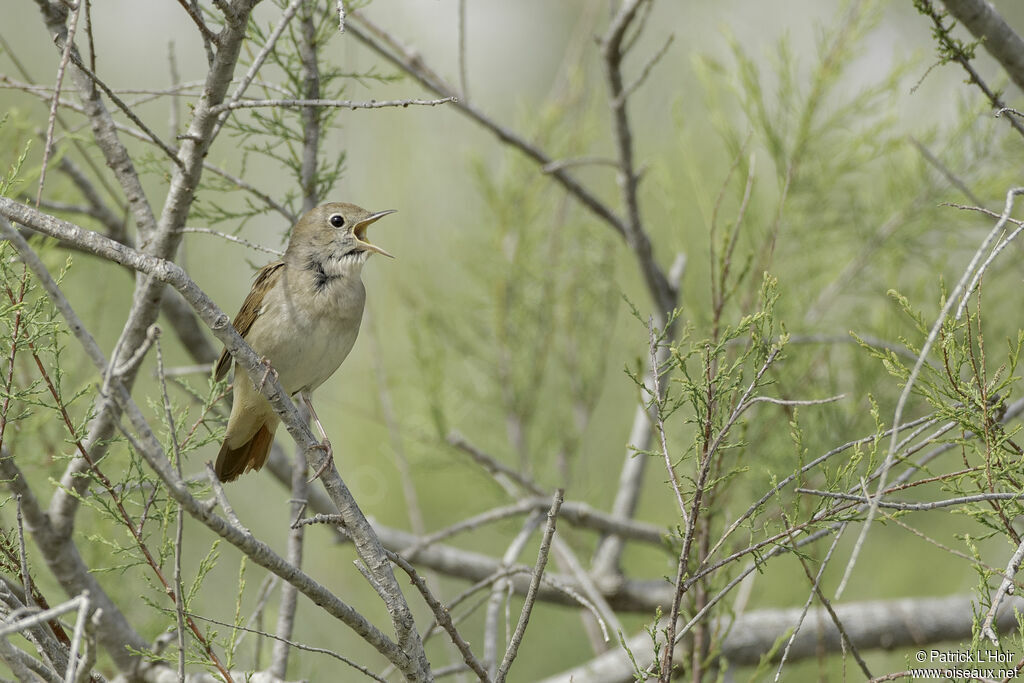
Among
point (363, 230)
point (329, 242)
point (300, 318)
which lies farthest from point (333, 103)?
point (363, 230)

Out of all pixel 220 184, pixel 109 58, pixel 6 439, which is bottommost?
pixel 6 439

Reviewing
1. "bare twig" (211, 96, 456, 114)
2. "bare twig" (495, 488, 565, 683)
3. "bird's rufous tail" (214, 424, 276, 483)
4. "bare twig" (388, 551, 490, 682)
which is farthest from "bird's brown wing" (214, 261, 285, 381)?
"bare twig" (495, 488, 565, 683)

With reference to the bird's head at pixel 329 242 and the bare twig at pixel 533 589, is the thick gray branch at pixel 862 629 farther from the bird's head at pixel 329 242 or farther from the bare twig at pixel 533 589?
the bare twig at pixel 533 589

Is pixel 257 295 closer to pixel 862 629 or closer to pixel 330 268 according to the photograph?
pixel 330 268

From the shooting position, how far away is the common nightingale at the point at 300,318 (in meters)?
3.41

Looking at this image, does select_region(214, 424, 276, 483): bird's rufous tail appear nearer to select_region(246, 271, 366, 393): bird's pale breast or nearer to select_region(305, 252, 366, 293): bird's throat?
select_region(246, 271, 366, 393): bird's pale breast

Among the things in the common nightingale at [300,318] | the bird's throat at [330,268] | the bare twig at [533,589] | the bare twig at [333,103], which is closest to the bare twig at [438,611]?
the bare twig at [533,589]

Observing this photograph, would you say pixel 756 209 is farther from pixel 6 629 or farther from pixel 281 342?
pixel 6 629

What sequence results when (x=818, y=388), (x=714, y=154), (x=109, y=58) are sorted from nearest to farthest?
(x=818, y=388) → (x=714, y=154) → (x=109, y=58)

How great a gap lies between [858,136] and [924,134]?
1.50 feet

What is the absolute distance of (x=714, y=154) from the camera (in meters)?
7.07

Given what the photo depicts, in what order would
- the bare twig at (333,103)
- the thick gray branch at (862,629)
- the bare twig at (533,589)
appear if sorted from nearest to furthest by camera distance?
the bare twig at (533,589), the bare twig at (333,103), the thick gray branch at (862,629)

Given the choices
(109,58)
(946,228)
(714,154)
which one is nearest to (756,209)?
(946,228)

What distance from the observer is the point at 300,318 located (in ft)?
11.1
